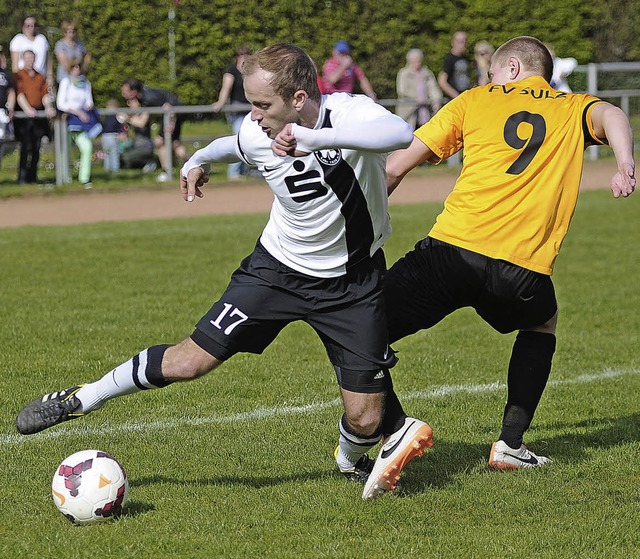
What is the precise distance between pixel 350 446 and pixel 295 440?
72cm

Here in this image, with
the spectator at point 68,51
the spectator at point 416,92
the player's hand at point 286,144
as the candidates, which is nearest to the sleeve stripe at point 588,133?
the player's hand at point 286,144

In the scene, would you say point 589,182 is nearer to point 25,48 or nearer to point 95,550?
point 25,48

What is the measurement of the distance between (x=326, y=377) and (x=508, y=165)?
2420 millimetres

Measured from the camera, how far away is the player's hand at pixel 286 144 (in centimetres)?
411

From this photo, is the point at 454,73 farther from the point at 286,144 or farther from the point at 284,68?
the point at 286,144

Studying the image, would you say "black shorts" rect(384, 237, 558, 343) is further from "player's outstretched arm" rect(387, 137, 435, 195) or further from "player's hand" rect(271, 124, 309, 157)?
"player's hand" rect(271, 124, 309, 157)

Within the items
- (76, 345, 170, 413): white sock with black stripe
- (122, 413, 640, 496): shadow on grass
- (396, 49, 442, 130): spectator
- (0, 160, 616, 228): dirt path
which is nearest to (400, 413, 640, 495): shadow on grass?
(122, 413, 640, 496): shadow on grass

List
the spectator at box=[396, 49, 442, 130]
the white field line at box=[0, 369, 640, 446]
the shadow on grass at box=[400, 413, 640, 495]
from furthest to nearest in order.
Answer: the spectator at box=[396, 49, 442, 130] < the white field line at box=[0, 369, 640, 446] < the shadow on grass at box=[400, 413, 640, 495]

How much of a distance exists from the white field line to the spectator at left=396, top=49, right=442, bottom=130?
12.9 meters

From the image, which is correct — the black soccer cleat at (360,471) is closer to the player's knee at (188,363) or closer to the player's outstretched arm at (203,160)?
the player's knee at (188,363)

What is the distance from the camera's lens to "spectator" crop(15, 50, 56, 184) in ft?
53.5

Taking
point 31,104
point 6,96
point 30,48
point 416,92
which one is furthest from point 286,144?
point 416,92

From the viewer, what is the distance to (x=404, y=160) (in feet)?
16.3

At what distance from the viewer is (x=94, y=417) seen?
235 inches
